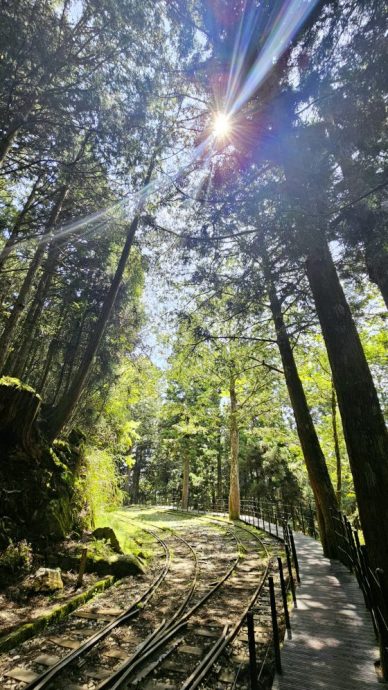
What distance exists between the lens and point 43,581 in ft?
22.6

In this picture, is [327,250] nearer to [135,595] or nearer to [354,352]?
[354,352]

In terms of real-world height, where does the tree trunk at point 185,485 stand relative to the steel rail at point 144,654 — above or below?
above

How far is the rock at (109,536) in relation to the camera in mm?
9837

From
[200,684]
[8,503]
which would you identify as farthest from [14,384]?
[200,684]

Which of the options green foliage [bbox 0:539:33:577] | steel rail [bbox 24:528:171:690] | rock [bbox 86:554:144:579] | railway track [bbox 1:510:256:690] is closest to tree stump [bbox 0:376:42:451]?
green foliage [bbox 0:539:33:577]

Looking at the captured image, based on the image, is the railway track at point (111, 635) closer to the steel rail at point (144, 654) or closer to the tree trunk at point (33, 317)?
the steel rail at point (144, 654)

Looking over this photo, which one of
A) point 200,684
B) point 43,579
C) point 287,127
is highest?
point 287,127

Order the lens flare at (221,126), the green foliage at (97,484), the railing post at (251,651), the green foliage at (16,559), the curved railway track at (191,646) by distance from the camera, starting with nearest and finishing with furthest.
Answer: the railing post at (251,651)
the curved railway track at (191,646)
the lens flare at (221,126)
the green foliage at (16,559)
the green foliage at (97,484)

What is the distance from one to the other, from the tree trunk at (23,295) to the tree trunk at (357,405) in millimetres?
7640

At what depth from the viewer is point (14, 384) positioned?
880 centimetres

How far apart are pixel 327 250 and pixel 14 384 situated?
7.77 m

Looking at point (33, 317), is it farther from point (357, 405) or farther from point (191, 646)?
point (357, 405)

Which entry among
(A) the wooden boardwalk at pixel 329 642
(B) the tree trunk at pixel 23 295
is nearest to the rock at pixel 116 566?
(A) the wooden boardwalk at pixel 329 642

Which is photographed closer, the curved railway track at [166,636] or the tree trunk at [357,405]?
the curved railway track at [166,636]
